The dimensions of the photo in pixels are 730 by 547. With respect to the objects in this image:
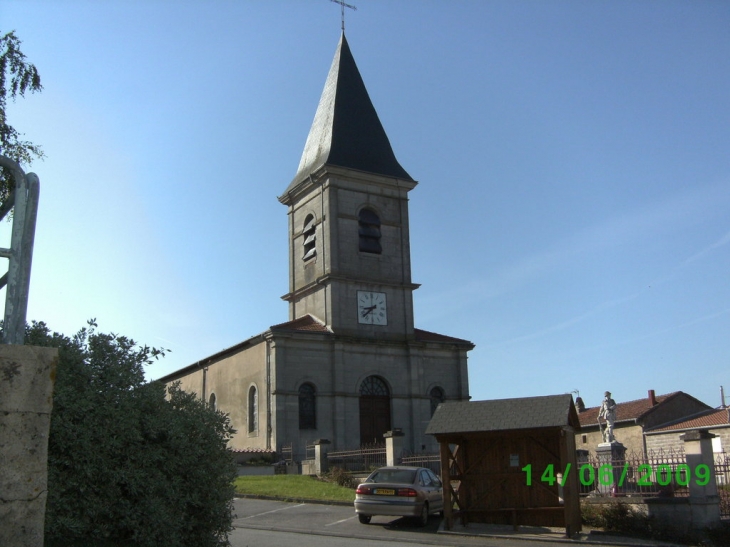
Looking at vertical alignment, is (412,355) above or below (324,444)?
above

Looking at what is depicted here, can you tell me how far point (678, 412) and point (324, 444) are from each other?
26320mm

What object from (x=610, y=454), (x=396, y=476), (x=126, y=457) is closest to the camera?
(x=126, y=457)

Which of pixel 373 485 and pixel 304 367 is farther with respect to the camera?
pixel 304 367

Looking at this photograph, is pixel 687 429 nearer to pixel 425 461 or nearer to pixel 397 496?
pixel 425 461

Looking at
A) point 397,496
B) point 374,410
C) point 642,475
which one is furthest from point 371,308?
point 642,475

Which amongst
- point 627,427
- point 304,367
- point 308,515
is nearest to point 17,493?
point 308,515

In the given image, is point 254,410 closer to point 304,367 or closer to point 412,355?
point 304,367

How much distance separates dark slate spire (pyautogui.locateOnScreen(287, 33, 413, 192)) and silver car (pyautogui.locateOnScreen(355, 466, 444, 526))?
2085cm

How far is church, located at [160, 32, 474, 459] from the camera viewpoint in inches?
1288

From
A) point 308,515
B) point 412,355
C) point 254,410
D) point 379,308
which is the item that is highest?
point 379,308

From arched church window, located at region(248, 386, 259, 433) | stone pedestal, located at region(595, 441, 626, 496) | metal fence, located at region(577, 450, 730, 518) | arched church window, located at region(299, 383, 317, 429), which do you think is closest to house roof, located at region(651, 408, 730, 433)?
arched church window, located at region(299, 383, 317, 429)

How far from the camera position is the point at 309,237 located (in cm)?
3684

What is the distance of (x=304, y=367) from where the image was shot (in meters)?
32.9

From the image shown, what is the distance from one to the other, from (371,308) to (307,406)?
5621 millimetres
